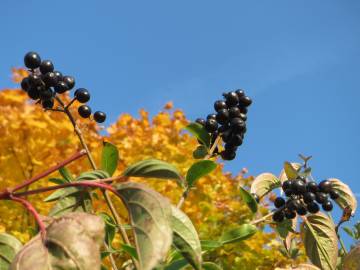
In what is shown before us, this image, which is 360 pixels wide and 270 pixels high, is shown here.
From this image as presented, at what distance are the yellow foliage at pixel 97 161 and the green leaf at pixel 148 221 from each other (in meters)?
7.40

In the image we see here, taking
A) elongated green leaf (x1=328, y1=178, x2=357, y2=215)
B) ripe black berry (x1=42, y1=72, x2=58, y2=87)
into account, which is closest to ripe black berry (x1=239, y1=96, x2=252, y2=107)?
elongated green leaf (x1=328, y1=178, x2=357, y2=215)

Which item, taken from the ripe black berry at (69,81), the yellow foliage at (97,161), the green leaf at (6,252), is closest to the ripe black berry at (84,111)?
the ripe black berry at (69,81)

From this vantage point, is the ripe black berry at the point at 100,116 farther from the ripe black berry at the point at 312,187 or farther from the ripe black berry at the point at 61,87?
the ripe black berry at the point at 312,187

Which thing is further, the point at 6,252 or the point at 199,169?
the point at 199,169

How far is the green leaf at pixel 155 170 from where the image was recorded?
112 cm

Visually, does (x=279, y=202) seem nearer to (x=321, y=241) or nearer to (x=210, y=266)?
(x=321, y=241)

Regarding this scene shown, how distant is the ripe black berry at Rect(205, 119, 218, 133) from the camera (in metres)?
2.25

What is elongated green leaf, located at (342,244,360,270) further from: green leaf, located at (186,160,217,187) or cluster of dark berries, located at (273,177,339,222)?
green leaf, located at (186,160,217,187)

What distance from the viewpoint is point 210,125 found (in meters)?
2.25

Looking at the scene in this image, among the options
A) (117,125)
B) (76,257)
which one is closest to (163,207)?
(76,257)

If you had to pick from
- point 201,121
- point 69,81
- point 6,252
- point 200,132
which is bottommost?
point 6,252

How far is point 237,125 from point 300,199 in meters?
0.52

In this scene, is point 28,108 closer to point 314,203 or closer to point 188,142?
point 188,142

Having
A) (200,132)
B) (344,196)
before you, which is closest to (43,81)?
(200,132)
